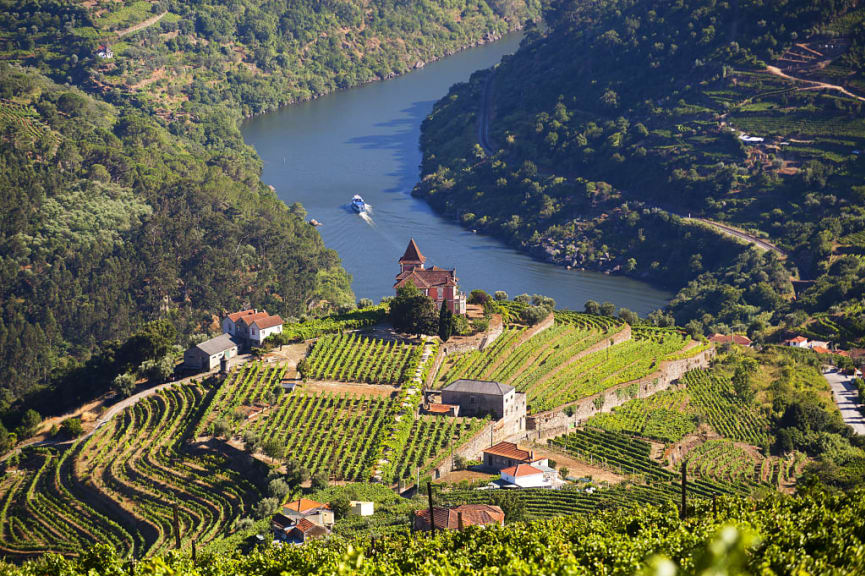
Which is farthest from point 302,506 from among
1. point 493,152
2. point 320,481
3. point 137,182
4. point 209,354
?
point 493,152

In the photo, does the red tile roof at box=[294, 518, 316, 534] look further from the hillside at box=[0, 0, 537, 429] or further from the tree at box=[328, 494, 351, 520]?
the hillside at box=[0, 0, 537, 429]

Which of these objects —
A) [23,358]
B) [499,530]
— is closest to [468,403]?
[499,530]

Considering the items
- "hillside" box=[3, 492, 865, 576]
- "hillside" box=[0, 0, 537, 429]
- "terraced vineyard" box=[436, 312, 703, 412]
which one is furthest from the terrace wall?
"hillside" box=[0, 0, 537, 429]

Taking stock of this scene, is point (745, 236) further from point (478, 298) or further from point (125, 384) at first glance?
point (125, 384)

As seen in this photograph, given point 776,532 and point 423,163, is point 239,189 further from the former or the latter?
point 776,532

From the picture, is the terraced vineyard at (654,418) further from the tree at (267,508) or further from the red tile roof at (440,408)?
the tree at (267,508)

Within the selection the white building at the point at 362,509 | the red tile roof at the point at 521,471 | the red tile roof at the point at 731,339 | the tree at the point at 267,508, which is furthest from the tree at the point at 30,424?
the red tile roof at the point at 731,339

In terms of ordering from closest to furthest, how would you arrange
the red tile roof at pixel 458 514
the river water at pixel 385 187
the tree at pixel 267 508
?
1. the red tile roof at pixel 458 514
2. the tree at pixel 267 508
3. the river water at pixel 385 187
